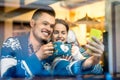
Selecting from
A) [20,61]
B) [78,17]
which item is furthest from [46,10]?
[20,61]

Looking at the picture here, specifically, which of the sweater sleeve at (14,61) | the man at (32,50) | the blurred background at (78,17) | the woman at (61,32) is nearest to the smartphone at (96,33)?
the blurred background at (78,17)

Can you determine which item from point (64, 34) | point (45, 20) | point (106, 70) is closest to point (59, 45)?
point (64, 34)

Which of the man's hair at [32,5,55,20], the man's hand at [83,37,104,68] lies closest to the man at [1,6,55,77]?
the man's hair at [32,5,55,20]

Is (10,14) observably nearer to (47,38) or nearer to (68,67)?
(47,38)

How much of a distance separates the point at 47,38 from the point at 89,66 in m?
0.39

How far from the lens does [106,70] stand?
79.6 inches

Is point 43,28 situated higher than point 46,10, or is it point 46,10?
point 46,10

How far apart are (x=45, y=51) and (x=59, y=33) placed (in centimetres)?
17

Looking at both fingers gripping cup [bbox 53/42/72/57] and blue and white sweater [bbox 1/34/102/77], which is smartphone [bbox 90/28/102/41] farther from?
blue and white sweater [bbox 1/34/102/77]

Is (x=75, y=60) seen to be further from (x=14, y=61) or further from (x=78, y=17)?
(x=14, y=61)

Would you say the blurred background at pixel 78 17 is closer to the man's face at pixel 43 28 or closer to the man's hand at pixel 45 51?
the man's face at pixel 43 28

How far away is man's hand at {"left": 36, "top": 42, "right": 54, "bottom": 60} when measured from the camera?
1842 millimetres

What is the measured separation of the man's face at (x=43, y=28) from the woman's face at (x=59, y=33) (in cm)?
3

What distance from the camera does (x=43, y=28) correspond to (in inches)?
72.7
